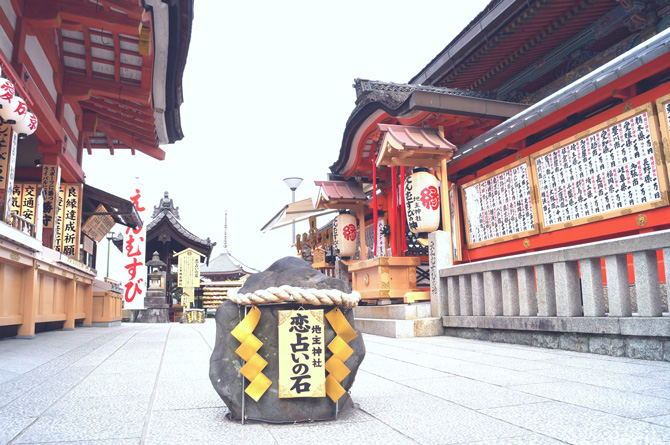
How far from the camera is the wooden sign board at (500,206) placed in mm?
8703

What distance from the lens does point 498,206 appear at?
9438mm

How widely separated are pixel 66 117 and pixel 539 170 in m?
10.5

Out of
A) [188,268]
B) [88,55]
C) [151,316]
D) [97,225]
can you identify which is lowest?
[151,316]

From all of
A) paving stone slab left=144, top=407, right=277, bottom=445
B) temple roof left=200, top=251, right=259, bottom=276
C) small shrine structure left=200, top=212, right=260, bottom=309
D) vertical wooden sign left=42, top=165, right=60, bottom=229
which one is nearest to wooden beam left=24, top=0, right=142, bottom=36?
vertical wooden sign left=42, top=165, right=60, bottom=229

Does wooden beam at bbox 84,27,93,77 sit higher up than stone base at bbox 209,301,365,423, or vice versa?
wooden beam at bbox 84,27,93,77

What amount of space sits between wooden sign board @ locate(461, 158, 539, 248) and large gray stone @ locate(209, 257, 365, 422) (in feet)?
22.3

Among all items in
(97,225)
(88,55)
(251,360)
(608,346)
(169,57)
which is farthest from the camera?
(97,225)

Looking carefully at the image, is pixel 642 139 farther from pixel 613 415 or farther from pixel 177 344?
pixel 177 344

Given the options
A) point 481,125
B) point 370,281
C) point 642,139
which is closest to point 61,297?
point 370,281

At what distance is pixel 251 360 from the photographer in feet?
8.21

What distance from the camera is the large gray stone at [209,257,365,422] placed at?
2.51m

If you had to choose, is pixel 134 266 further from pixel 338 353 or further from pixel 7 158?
pixel 338 353

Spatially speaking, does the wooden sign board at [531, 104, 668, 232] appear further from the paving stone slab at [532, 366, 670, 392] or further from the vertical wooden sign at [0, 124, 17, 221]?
the vertical wooden sign at [0, 124, 17, 221]

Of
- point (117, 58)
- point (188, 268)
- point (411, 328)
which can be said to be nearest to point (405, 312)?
point (411, 328)
